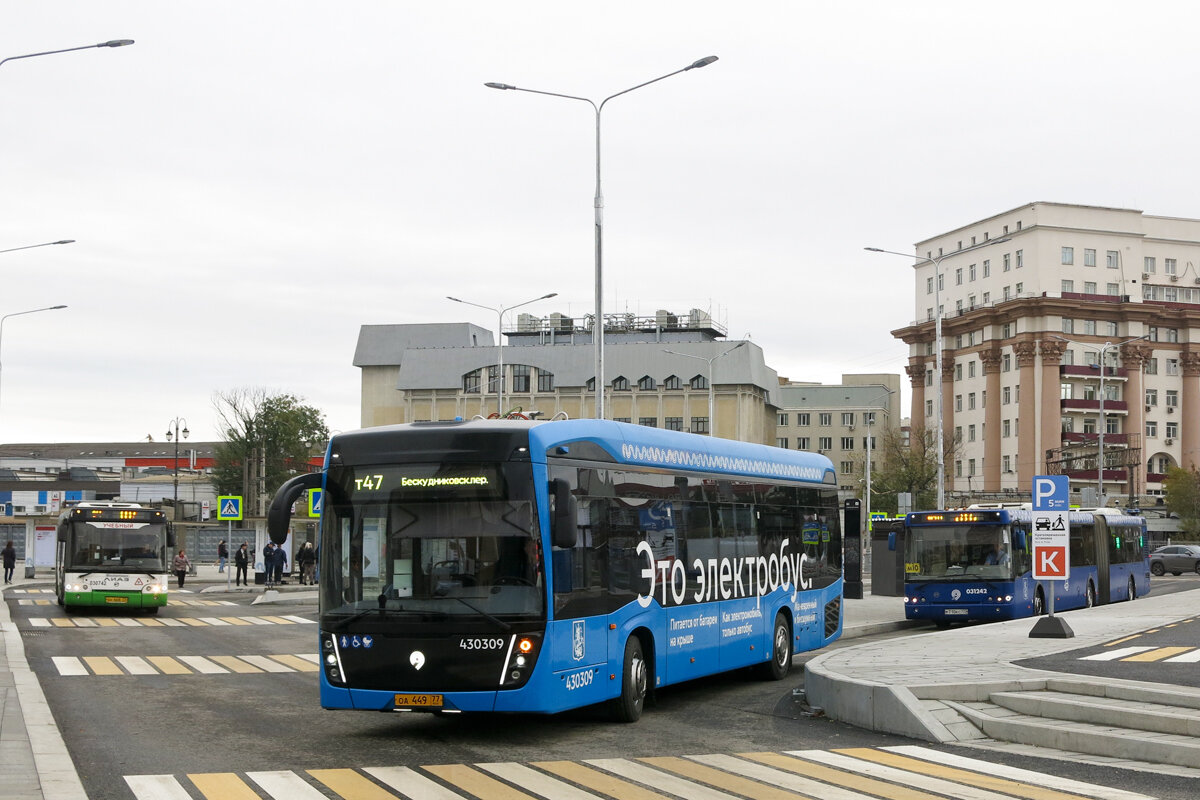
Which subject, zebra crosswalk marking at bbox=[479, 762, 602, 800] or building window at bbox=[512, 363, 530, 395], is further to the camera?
building window at bbox=[512, 363, 530, 395]

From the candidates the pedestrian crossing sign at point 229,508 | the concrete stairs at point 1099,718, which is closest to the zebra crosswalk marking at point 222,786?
the concrete stairs at point 1099,718

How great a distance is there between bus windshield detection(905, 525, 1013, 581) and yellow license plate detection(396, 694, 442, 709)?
1925 centimetres

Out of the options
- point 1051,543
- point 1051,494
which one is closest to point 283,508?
point 1051,543

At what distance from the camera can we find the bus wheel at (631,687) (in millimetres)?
14188

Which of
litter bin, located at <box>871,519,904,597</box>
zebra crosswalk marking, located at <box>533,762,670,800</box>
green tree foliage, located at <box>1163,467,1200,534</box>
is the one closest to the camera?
zebra crosswalk marking, located at <box>533,762,670,800</box>

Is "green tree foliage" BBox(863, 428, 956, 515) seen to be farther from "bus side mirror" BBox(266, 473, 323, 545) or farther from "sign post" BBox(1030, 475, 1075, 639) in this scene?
"bus side mirror" BBox(266, 473, 323, 545)

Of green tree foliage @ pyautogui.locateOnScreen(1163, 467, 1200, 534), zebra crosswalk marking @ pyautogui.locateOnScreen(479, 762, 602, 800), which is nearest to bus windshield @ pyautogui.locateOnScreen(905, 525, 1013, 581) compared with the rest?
zebra crosswalk marking @ pyautogui.locateOnScreen(479, 762, 602, 800)

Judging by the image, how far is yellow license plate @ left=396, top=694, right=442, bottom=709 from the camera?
12.7 metres

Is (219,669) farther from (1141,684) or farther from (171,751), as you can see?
(1141,684)

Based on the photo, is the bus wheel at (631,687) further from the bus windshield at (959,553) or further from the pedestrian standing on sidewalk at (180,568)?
the pedestrian standing on sidewalk at (180,568)

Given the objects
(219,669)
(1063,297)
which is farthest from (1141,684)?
(1063,297)

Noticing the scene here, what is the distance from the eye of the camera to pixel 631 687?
47.0ft

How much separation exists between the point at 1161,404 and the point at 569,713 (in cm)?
10953

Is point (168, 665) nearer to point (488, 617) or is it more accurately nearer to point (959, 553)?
point (488, 617)
